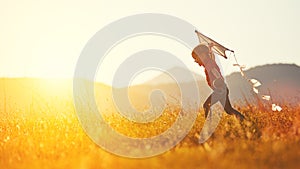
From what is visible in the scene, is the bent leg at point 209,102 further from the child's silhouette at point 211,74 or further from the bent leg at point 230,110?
the bent leg at point 230,110

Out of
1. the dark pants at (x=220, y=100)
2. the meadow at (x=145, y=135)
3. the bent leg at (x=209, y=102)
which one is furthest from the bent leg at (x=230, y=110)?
the bent leg at (x=209, y=102)

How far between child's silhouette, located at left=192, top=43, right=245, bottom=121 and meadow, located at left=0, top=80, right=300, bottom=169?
0.52 m

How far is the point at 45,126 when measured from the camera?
11.2m

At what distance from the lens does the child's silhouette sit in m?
10.8

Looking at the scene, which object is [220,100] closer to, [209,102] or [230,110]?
[209,102]

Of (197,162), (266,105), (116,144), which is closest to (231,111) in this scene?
(266,105)

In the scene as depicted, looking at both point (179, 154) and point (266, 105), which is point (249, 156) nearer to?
point (179, 154)

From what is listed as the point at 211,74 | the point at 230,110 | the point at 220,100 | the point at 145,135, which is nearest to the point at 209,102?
the point at 220,100

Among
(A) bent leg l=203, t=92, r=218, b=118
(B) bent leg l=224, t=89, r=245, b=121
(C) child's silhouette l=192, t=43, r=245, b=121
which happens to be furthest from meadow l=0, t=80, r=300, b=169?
(C) child's silhouette l=192, t=43, r=245, b=121

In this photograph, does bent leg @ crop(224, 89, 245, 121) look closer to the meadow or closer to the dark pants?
the dark pants

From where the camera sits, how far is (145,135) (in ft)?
34.0

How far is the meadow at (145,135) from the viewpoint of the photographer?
7.94 m

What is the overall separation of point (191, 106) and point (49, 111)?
3.51m

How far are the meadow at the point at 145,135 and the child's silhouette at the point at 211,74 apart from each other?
0.52 m
